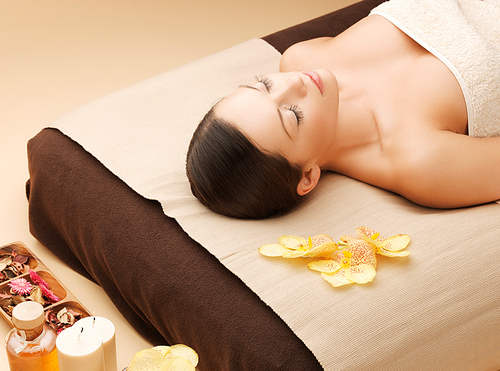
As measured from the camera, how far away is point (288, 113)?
162 centimetres

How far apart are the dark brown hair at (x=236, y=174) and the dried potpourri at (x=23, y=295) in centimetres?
56

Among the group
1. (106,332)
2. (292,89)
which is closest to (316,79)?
(292,89)

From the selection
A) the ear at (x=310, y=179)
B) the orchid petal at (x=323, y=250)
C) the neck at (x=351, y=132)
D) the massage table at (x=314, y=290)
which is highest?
the neck at (x=351, y=132)

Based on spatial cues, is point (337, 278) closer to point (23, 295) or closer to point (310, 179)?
point (310, 179)

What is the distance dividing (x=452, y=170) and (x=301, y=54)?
0.74m

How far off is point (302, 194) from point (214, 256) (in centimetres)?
33

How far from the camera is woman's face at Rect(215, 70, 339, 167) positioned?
5.23 ft

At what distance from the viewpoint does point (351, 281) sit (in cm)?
139

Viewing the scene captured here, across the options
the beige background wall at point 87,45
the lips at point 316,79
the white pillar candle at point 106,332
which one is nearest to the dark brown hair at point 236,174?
the lips at point 316,79

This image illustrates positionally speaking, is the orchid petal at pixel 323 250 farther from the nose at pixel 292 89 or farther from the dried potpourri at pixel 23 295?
the dried potpourri at pixel 23 295

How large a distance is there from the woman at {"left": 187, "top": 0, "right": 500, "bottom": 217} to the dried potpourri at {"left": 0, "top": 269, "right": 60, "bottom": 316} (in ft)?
1.81

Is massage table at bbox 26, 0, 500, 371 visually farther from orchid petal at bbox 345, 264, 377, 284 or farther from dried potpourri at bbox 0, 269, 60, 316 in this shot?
dried potpourri at bbox 0, 269, 60, 316

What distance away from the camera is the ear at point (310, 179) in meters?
1.72

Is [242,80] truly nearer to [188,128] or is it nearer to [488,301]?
[188,128]
